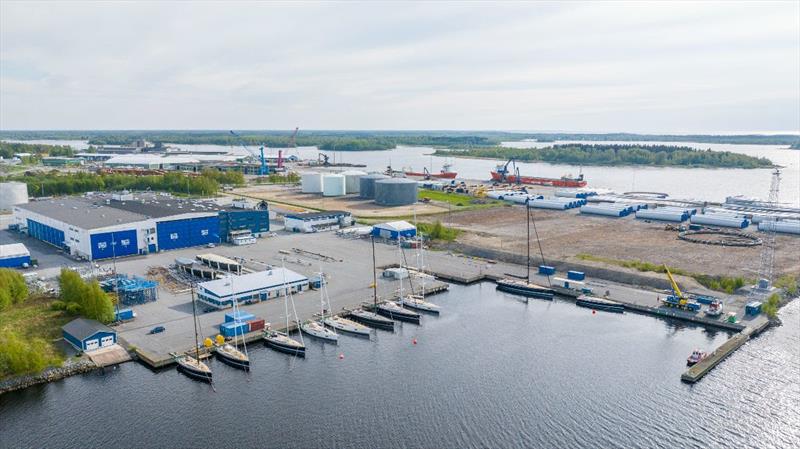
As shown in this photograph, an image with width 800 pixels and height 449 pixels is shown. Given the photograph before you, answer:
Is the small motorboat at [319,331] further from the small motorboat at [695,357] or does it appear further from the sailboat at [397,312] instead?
the small motorboat at [695,357]

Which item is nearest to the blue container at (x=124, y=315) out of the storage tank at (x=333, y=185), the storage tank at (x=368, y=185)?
the storage tank at (x=368, y=185)

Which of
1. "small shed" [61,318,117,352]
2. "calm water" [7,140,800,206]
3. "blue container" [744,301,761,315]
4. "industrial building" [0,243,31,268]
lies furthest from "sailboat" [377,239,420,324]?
"calm water" [7,140,800,206]

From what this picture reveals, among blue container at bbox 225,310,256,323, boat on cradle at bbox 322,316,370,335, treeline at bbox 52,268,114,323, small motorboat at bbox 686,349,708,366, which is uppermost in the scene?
treeline at bbox 52,268,114,323

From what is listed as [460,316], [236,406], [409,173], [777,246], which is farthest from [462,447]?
[409,173]

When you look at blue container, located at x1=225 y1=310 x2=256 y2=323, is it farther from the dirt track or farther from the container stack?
the container stack

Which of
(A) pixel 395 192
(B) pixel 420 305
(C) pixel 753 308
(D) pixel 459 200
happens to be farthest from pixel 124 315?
(D) pixel 459 200
